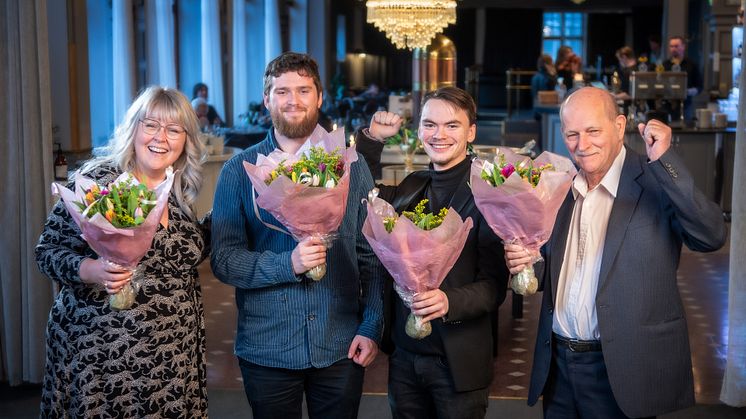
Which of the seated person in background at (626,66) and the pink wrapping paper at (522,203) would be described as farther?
the seated person in background at (626,66)

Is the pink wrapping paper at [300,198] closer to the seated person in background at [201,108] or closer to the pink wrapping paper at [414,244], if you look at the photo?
the pink wrapping paper at [414,244]

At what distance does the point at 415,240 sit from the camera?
263cm

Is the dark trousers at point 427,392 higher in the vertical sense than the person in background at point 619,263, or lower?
lower

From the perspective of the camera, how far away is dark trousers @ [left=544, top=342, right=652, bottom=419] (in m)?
2.90

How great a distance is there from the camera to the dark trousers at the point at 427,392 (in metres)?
2.95

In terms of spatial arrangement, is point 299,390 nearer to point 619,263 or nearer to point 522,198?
point 522,198

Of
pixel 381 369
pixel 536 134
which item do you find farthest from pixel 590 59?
pixel 381 369

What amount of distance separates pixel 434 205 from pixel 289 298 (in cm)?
52

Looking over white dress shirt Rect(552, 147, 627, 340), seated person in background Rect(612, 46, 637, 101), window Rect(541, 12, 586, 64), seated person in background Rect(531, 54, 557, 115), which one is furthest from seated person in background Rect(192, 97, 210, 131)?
window Rect(541, 12, 586, 64)

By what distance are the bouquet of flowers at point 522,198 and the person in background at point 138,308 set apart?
35.5 inches

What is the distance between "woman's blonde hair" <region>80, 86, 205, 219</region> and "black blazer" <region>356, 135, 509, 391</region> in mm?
633

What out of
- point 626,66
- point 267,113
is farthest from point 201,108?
point 626,66

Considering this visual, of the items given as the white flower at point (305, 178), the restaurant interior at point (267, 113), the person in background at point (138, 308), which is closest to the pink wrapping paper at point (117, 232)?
the person in background at point (138, 308)

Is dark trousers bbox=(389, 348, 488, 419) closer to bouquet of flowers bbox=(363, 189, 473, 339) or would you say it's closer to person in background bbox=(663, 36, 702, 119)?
bouquet of flowers bbox=(363, 189, 473, 339)
